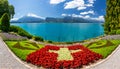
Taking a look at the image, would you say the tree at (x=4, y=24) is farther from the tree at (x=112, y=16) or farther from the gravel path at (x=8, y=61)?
the tree at (x=112, y=16)

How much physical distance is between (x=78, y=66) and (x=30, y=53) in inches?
219

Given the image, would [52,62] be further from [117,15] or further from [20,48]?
[117,15]

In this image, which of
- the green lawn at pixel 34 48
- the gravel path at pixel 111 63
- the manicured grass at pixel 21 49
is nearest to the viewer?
the gravel path at pixel 111 63

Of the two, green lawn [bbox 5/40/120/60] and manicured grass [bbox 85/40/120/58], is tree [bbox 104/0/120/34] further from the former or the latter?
green lawn [bbox 5/40/120/60]

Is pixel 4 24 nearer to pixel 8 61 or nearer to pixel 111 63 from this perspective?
pixel 8 61

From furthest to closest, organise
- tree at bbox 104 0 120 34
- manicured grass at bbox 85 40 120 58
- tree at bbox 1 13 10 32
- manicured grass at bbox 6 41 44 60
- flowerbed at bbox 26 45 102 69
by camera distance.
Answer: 1. tree at bbox 104 0 120 34
2. tree at bbox 1 13 10 32
3. manicured grass at bbox 85 40 120 58
4. manicured grass at bbox 6 41 44 60
5. flowerbed at bbox 26 45 102 69

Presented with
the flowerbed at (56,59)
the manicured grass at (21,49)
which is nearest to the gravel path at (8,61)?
the manicured grass at (21,49)

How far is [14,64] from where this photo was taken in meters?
24.1

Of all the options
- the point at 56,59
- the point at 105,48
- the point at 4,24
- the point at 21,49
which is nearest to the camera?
the point at 56,59

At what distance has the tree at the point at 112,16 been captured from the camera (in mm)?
46994

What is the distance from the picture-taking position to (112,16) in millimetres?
48312

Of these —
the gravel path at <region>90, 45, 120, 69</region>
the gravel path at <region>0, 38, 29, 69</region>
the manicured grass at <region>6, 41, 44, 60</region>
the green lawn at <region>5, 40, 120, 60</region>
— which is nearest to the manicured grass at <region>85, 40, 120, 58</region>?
the green lawn at <region>5, 40, 120, 60</region>

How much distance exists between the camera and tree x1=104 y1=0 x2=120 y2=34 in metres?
47.0

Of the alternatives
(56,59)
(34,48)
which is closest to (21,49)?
(34,48)
